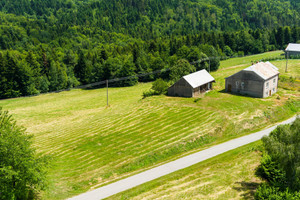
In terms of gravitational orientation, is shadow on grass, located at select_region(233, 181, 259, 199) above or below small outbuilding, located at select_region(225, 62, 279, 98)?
below


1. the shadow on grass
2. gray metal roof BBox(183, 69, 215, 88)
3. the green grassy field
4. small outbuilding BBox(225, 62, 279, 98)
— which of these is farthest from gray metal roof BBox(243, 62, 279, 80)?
the shadow on grass

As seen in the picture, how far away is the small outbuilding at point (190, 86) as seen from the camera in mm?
58969

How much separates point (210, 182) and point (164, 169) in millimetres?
6701

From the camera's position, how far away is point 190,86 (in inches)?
2311

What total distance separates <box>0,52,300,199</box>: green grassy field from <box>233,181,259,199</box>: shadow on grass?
11.1m

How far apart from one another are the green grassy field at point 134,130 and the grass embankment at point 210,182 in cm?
503

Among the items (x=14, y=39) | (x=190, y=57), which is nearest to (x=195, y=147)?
(x=190, y=57)

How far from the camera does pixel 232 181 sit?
2806 centimetres

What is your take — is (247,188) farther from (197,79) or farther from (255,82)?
(197,79)

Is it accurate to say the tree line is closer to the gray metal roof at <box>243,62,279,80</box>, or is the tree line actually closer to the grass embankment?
the gray metal roof at <box>243,62,279,80</box>

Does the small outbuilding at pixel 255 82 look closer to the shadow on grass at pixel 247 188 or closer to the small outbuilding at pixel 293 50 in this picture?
the shadow on grass at pixel 247 188

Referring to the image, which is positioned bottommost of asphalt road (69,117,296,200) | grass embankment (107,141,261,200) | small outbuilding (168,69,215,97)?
asphalt road (69,117,296,200)

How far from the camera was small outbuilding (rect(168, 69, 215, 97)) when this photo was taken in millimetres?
58969

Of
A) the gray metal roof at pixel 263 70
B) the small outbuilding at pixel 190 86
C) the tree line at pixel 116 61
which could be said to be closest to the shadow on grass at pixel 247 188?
the small outbuilding at pixel 190 86
